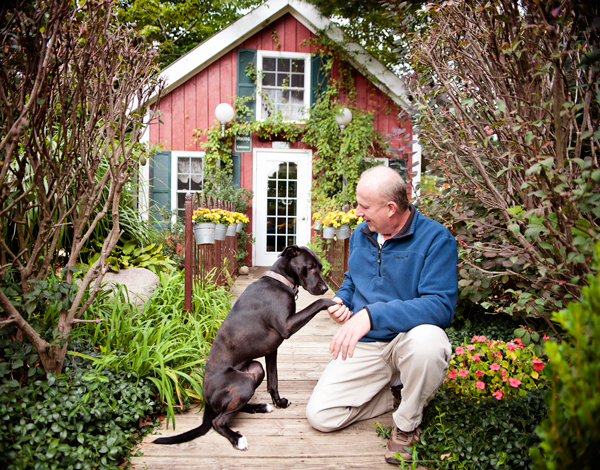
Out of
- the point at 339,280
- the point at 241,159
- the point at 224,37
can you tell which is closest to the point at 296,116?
the point at 241,159

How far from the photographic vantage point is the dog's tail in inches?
75.2

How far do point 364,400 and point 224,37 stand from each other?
7.26 m

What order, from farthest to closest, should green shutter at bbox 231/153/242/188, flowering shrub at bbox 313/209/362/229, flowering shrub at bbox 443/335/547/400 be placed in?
1. green shutter at bbox 231/153/242/188
2. flowering shrub at bbox 313/209/362/229
3. flowering shrub at bbox 443/335/547/400

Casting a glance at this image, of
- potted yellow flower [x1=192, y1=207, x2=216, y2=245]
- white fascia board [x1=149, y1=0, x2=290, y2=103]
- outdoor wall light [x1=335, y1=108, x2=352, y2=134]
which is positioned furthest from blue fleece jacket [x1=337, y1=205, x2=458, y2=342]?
white fascia board [x1=149, y1=0, x2=290, y2=103]

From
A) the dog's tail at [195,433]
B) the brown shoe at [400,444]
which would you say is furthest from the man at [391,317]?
the dog's tail at [195,433]

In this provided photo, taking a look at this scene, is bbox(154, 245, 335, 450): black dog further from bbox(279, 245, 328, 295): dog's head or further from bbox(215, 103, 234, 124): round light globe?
bbox(215, 103, 234, 124): round light globe

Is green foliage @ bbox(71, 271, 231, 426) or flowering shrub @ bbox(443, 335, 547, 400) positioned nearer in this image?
flowering shrub @ bbox(443, 335, 547, 400)

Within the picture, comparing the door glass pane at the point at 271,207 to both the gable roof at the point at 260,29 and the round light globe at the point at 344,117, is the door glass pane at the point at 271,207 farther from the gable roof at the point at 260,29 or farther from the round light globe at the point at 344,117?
the gable roof at the point at 260,29

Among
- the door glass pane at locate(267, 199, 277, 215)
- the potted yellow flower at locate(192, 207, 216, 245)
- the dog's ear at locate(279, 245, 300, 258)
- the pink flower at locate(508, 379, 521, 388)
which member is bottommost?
the pink flower at locate(508, 379, 521, 388)

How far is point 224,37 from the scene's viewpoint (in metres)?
7.40

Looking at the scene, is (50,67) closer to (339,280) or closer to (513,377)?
(513,377)

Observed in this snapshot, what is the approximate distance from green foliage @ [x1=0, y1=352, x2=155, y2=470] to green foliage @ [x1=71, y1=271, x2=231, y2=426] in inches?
5.1

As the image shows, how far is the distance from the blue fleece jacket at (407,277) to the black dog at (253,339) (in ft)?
0.88

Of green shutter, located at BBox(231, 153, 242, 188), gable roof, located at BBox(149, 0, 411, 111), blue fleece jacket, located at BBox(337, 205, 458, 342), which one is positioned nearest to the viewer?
blue fleece jacket, located at BBox(337, 205, 458, 342)
